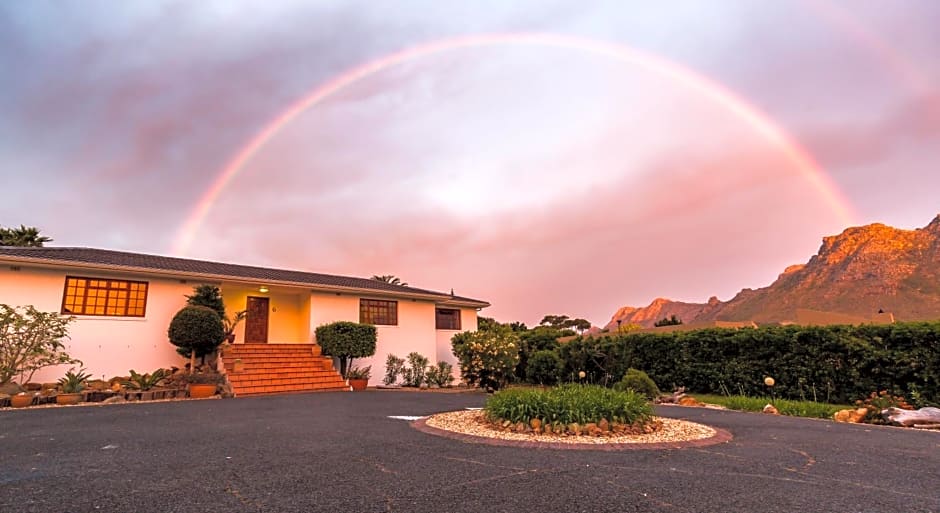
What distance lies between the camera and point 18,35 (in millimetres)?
13086

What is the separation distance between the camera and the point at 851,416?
321 inches

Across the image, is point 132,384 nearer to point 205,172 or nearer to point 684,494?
point 205,172

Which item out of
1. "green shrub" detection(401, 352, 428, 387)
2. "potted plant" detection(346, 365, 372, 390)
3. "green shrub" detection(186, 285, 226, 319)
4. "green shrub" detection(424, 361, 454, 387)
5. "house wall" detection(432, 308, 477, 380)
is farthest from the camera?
"house wall" detection(432, 308, 477, 380)

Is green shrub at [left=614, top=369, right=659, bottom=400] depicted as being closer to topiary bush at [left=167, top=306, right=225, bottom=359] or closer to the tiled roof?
the tiled roof

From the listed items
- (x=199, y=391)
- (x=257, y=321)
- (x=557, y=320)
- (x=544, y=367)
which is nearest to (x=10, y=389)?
(x=199, y=391)

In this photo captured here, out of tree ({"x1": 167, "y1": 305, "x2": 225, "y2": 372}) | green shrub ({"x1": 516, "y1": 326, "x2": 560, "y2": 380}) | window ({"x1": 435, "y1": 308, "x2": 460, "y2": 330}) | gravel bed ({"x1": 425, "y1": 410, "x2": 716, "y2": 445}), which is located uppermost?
window ({"x1": 435, "y1": 308, "x2": 460, "y2": 330})

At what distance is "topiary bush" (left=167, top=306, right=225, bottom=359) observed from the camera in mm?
12719

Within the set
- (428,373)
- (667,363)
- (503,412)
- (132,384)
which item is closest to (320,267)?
(428,373)

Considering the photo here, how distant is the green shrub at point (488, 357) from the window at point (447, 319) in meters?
4.17

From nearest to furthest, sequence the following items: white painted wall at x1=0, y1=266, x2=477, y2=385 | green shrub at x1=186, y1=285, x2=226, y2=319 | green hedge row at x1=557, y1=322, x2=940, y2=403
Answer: green hedge row at x1=557, y1=322, x2=940, y2=403 < white painted wall at x1=0, y1=266, x2=477, y2=385 < green shrub at x1=186, y1=285, x2=226, y2=319

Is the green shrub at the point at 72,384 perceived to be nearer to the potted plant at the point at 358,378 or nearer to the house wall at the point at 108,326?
the house wall at the point at 108,326

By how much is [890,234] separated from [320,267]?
56.4 meters

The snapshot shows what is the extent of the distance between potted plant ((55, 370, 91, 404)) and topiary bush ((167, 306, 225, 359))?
2.14 m

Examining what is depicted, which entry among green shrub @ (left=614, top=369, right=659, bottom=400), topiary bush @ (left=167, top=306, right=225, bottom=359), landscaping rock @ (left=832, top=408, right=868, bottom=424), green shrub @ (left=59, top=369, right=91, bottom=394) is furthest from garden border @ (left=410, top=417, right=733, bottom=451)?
green shrub @ (left=59, top=369, right=91, bottom=394)
